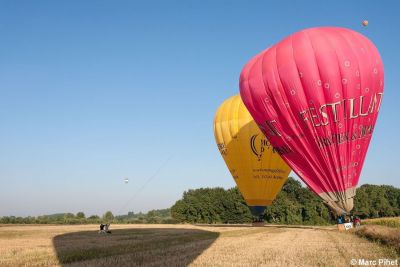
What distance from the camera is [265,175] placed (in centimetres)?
3525

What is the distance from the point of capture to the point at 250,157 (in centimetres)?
3531

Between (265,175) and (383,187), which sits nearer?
(265,175)

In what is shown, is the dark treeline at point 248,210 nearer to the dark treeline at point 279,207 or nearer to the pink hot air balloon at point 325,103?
the dark treeline at point 279,207

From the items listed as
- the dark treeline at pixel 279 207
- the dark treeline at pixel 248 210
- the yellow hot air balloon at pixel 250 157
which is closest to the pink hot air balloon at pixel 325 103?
the yellow hot air balloon at pixel 250 157

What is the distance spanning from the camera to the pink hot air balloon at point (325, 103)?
19.5 meters

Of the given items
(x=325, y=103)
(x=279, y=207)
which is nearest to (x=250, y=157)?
(x=325, y=103)

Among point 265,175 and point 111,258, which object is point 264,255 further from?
point 265,175

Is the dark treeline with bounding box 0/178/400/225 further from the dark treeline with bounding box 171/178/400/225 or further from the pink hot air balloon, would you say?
the pink hot air balloon

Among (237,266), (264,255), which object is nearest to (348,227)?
(264,255)

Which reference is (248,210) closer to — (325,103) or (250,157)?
(250,157)

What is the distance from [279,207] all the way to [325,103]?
2419 inches

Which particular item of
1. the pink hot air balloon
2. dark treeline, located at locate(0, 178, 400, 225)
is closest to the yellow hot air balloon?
the pink hot air balloon

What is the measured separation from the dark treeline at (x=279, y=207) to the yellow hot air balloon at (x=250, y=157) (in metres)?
43.2

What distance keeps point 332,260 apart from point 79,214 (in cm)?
8956
